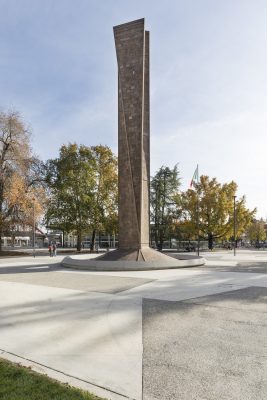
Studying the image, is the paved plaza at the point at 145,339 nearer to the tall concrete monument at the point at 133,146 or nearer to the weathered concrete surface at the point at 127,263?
the weathered concrete surface at the point at 127,263

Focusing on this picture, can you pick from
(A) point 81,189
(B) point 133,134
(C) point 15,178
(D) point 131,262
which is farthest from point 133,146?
(A) point 81,189

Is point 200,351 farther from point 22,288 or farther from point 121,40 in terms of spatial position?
point 121,40

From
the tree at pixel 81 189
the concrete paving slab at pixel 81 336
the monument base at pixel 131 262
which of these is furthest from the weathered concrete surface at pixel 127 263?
the tree at pixel 81 189

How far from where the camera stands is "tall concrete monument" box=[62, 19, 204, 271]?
2408 cm

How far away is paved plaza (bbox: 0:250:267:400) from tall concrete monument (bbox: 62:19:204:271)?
1133 centimetres

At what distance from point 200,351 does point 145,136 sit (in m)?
20.4

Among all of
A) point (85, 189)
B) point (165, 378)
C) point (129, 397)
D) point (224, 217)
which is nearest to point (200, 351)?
point (165, 378)

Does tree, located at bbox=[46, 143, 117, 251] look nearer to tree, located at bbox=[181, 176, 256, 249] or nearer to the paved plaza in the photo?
tree, located at bbox=[181, 176, 256, 249]

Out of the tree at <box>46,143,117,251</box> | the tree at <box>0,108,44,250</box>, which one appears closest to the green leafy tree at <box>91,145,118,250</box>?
the tree at <box>46,143,117,251</box>

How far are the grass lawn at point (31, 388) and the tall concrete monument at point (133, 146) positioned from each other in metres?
17.9

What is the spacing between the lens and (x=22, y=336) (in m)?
7.08

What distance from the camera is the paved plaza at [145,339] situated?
4.86 m

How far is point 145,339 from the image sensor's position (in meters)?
6.94

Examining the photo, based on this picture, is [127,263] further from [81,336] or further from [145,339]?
[145,339]
